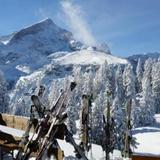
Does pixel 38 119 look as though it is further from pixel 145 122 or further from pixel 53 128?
pixel 145 122

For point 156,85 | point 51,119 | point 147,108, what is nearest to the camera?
point 51,119

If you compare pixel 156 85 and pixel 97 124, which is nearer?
pixel 97 124

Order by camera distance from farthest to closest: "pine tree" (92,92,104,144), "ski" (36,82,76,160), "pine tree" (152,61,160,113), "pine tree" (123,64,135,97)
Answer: "pine tree" (152,61,160,113) < "pine tree" (123,64,135,97) < "pine tree" (92,92,104,144) < "ski" (36,82,76,160)

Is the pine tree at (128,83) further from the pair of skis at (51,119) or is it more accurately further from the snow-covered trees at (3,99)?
the pair of skis at (51,119)

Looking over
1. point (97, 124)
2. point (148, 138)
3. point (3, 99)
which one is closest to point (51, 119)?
point (3, 99)

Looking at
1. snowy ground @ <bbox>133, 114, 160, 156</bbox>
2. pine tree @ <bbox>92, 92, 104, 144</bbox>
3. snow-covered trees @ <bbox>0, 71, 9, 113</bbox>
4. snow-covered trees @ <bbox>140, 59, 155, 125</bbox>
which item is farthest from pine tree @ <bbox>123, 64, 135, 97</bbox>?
snow-covered trees @ <bbox>0, 71, 9, 113</bbox>

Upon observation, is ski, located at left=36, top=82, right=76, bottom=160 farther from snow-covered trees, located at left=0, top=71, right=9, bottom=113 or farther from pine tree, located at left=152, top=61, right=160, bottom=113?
pine tree, located at left=152, top=61, right=160, bottom=113

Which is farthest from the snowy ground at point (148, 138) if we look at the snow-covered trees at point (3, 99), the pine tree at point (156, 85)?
the snow-covered trees at point (3, 99)

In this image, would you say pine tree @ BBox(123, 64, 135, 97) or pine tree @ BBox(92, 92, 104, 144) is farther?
pine tree @ BBox(123, 64, 135, 97)

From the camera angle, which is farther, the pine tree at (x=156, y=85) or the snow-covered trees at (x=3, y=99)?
the pine tree at (x=156, y=85)

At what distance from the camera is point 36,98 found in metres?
10.1

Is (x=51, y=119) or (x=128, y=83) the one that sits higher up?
(x=128, y=83)

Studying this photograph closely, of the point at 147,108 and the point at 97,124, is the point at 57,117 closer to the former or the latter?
the point at 97,124

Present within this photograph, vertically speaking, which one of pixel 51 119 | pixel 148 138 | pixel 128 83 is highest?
pixel 128 83
